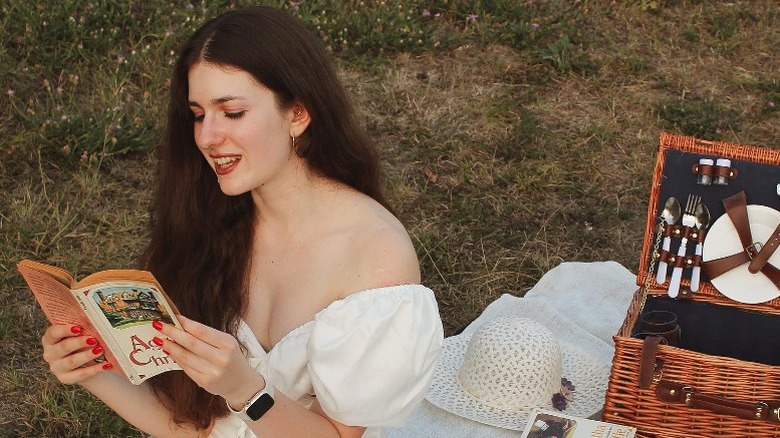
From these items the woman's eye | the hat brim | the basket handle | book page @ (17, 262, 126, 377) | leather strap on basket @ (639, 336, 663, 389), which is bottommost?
the hat brim

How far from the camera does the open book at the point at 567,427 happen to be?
2.92 metres

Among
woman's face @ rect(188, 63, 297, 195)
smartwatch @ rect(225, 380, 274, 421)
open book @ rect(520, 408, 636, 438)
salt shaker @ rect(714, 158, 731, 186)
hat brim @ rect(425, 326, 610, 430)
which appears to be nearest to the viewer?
smartwatch @ rect(225, 380, 274, 421)

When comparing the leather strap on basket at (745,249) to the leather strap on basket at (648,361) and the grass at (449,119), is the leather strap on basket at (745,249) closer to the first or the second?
the leather strap on basket at (648,361)

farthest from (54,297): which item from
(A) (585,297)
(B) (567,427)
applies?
(A) (585,297)

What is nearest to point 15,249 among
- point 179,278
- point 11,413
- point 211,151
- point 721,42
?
point 11,413

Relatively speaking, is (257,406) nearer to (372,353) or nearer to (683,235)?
(372,353)

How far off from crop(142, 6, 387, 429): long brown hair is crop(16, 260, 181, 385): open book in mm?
308

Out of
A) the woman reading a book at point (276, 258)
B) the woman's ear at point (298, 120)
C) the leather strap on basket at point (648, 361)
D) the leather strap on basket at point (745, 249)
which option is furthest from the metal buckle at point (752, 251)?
the woman's ear at point (298, 120)

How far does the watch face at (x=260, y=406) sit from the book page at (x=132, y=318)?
0.63 ft

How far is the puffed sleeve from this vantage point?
2.21 m

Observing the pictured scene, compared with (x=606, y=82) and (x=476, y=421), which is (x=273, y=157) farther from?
(x=606, y=82)

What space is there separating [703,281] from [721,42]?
9.99ft

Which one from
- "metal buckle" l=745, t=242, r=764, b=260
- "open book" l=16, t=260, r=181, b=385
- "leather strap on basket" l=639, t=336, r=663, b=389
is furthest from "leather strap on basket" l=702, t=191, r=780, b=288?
"open book" l=16, t=260, r=181, b=385

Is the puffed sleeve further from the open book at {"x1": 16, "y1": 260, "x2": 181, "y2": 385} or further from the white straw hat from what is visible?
the white straw hat
